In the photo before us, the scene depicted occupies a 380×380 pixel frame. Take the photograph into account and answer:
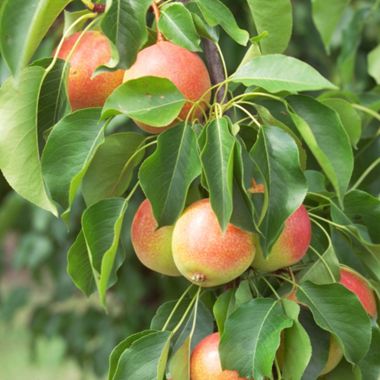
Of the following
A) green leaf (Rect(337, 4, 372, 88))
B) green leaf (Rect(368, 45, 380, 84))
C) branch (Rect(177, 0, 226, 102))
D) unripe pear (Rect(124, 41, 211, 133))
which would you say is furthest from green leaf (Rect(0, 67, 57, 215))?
green leaf (Rect(337, 4, 372, 88))

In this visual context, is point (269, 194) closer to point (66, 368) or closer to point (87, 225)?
point (87, 225)

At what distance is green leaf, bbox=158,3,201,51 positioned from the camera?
106cm

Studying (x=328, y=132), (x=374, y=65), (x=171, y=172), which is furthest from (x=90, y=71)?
(x=374, y=65)

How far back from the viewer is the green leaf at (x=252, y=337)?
1013mm

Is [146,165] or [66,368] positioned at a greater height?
[146,165]

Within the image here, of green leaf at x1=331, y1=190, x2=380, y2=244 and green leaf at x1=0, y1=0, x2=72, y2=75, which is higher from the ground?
green leaf at x1=0, y1=0, x2=72, y2=75

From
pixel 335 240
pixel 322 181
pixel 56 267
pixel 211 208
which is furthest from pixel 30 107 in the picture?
pixel 56 267

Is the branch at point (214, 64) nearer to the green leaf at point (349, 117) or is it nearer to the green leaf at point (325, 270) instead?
the green leaf at point (349, 117)

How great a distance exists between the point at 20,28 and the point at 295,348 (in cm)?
46

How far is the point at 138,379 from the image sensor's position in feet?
3.54

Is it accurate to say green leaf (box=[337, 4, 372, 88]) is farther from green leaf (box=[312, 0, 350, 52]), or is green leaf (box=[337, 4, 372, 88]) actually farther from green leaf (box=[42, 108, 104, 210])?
green leaf (box=[42, 108, 104, 210])

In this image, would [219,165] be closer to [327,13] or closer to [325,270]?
[325,270]

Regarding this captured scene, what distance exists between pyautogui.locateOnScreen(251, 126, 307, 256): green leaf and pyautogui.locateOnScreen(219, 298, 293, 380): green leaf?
0.08 meters

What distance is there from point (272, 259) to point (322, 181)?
0.84 ft
